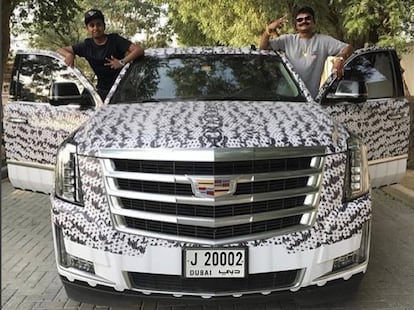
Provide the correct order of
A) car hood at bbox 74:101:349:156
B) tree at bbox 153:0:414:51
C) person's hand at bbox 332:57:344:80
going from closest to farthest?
car hood at bbox 74:101:349:156 → person's hand at bbox 332:57:344:80 → tree at bbox 153:0:414:51

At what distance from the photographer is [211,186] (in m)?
3.29

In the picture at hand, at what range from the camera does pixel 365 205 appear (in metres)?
3.61

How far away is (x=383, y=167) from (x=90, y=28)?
3.22m

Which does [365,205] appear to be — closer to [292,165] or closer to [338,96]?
[292,165]

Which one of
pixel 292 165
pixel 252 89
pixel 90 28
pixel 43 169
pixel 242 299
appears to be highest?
pixel 90 28

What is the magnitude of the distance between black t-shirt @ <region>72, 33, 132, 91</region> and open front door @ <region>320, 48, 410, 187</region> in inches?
82.8

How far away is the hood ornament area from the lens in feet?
10.8

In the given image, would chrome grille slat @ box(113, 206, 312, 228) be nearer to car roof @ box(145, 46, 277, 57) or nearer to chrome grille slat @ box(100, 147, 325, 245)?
chrome grille slat @ box(100, 147, 325, 245)

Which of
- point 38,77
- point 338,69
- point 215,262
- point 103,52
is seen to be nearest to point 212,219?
point 215,262

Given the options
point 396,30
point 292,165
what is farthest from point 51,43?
point 292,165

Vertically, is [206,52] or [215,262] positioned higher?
[206,52]

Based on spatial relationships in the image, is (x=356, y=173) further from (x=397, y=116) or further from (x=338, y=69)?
(x=397, y=116)

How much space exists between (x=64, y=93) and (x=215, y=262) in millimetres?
2309

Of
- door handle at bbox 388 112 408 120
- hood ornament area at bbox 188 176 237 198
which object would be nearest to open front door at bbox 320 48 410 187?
door handle at bbox 388 112 408 120
